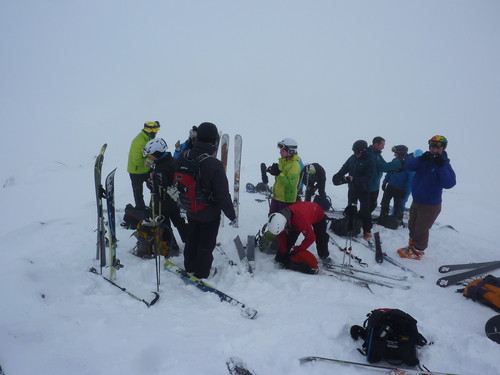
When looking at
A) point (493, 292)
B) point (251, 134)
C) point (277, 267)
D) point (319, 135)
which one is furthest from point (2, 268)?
point (319, 135)

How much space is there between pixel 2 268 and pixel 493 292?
20.7 ft

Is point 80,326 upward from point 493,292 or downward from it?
downward

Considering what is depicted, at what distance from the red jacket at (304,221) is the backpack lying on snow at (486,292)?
2173 mm

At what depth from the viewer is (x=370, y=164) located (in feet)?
18.4

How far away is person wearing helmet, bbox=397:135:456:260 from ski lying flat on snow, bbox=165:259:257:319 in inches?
A: 136

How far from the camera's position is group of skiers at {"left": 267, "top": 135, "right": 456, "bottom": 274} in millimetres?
4434

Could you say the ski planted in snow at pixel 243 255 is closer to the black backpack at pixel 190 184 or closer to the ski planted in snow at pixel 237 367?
the black backpack at pixel 190 184

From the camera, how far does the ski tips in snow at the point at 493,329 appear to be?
2.94 metres

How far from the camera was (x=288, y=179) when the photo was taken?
5051 millimetres

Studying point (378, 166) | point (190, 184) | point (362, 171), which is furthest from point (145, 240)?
point (378, 166)

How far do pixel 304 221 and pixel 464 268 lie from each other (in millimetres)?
3010

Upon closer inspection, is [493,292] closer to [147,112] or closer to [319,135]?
[319,135]

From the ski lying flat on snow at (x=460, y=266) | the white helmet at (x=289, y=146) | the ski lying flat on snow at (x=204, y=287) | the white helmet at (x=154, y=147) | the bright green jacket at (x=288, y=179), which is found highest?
the white helmet at (x=289, y=146)

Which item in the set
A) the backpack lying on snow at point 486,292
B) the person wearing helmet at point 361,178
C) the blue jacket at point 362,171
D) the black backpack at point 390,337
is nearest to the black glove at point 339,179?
the person wearing helmet at point 361,178
